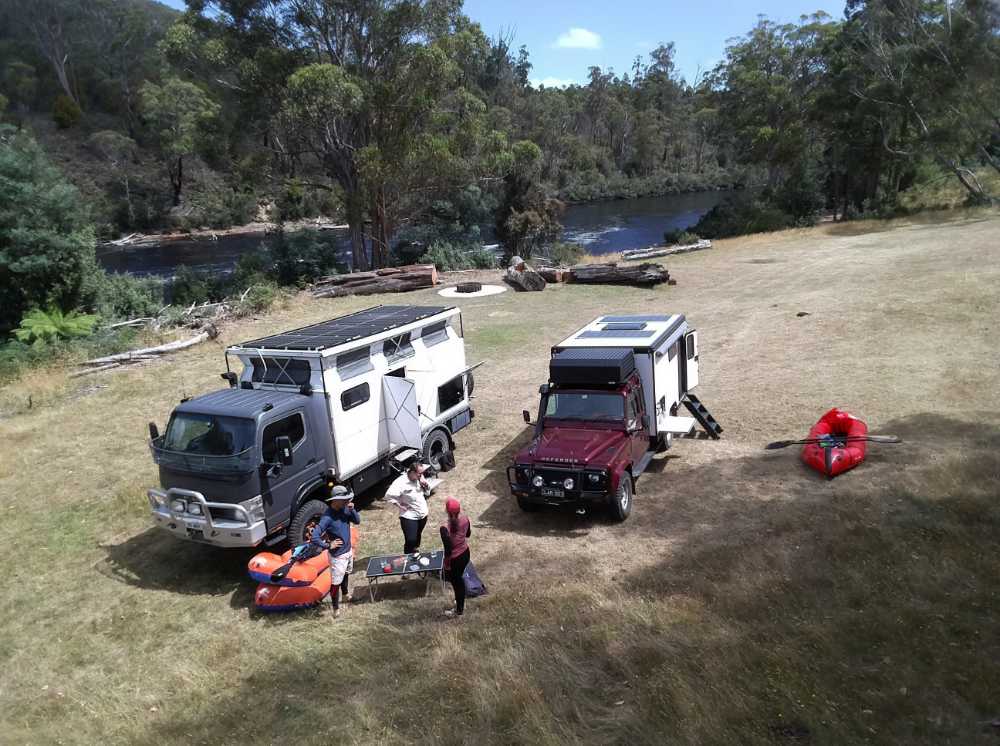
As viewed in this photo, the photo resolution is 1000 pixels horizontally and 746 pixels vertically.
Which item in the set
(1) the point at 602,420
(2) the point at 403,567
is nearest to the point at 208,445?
(2) the point at 403,567

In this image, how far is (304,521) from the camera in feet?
31.3

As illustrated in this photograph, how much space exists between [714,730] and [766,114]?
58.0 meters

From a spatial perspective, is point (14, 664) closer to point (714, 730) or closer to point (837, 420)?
point (714, 730)

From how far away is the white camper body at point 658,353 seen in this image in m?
11.6

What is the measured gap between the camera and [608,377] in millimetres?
10930

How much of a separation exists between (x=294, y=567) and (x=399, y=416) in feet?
11.5

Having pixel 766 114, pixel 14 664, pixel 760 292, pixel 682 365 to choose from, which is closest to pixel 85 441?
pixel 14 664

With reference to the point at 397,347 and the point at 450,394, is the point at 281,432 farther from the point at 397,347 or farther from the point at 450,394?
the point at 450,394

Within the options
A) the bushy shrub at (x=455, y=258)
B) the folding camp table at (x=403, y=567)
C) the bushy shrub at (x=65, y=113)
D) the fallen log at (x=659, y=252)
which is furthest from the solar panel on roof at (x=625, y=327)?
the bushy shrub at (x=65, y=113)

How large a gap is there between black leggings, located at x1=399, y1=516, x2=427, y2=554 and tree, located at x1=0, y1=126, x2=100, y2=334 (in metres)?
20.9

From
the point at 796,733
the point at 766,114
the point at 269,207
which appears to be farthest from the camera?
the point at 269,207

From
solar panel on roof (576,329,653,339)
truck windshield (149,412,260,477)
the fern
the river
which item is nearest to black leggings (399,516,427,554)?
truck windshield (149,412,260,477)

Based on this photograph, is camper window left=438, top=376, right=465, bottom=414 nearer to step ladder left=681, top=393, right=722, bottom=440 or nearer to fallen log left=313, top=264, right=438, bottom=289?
step ladder left=681, top=393, right=722, bottom=440

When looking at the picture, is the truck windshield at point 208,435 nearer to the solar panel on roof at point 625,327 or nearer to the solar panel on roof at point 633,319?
the solar panel on roof at point 625,327
